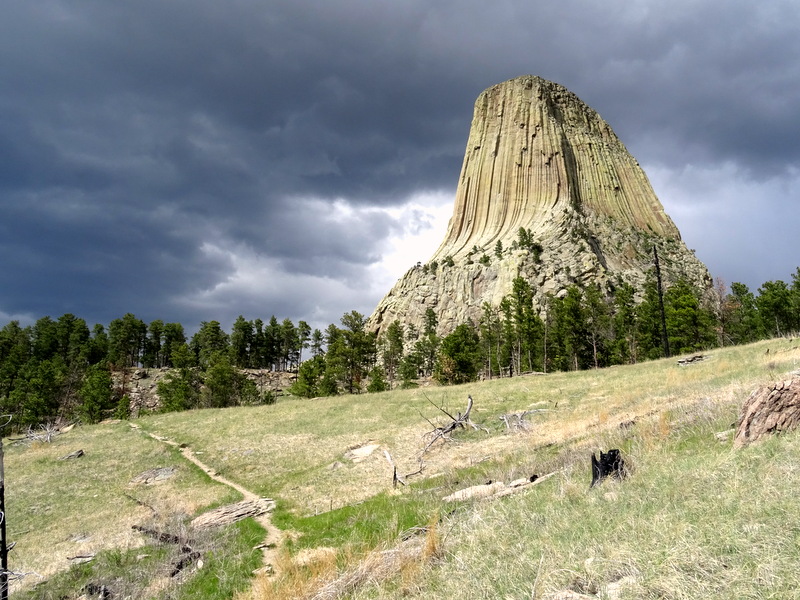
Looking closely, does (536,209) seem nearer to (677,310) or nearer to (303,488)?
(677,310)

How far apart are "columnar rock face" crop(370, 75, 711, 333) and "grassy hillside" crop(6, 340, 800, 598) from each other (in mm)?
70689

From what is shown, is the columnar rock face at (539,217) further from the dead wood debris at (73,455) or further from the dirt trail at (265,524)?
the dead wood debris at (73,455)

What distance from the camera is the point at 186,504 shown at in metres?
18.6

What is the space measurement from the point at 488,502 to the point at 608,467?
2486mm

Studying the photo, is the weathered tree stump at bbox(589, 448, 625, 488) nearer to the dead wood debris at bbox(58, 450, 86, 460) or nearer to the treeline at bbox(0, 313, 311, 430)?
the dead wood debris at bbox(58, 450, 86, 460)

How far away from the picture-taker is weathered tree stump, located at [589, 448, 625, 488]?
8405 mm

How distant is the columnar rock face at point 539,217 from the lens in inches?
3994

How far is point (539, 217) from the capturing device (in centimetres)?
12144

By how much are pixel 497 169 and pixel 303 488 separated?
5117 inches

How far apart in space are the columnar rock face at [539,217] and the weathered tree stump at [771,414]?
268 feet

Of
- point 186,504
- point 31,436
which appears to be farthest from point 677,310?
point 31,436

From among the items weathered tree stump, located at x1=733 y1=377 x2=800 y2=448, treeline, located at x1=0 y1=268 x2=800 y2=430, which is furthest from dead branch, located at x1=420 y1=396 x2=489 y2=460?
treeline, located at x1=0 y1=268 x2=800 y2=430

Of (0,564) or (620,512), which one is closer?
(620,512)

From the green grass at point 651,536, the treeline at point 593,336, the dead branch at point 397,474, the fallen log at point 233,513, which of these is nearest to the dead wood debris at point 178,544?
the fallen log at point 233,513
